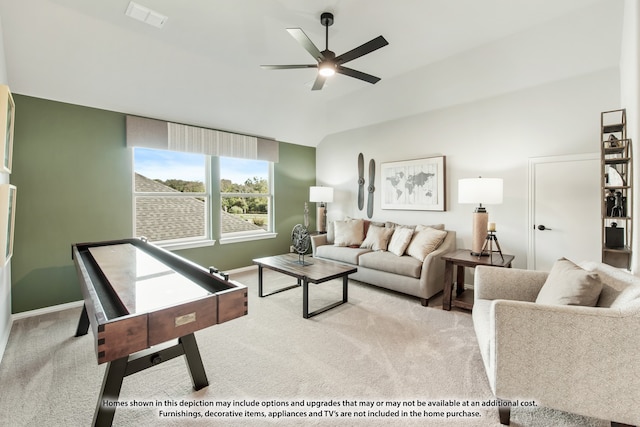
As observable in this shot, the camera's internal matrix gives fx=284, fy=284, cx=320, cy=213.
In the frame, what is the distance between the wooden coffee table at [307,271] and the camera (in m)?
2.97

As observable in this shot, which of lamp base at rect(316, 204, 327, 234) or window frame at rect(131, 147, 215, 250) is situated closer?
window frame at rect(131, 147, 215, 250)

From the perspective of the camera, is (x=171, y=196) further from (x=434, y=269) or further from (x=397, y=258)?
(x=434, y=269)

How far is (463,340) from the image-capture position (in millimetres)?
2498

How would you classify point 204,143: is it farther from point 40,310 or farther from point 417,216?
point 417,216

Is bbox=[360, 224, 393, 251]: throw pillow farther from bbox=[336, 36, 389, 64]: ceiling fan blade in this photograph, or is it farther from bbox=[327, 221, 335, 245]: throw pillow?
bbox=[336, 36, 389, 64]: ceiling fan blade

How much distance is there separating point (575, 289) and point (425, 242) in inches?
79.9

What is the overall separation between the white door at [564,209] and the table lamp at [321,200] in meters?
2.98

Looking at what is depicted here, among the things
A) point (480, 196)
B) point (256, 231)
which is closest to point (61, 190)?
point (256, 231)

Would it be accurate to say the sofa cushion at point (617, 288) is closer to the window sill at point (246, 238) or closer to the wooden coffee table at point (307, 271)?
the wooden coffee table at point (307, 271)

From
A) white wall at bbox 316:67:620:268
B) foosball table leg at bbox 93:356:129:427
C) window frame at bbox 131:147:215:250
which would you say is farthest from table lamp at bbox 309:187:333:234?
foosball table leg at bbox 93:356:129:427

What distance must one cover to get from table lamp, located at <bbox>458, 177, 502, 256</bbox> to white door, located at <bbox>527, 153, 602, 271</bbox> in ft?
2.20

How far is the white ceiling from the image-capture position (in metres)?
2.52

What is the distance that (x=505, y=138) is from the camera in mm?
3580

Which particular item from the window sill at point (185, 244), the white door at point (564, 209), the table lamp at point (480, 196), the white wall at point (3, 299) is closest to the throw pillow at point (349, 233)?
the table lamp at point (480, 196)
